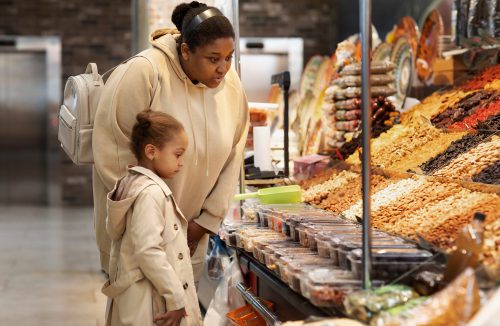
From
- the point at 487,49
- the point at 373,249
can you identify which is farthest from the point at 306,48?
the point at 373,249

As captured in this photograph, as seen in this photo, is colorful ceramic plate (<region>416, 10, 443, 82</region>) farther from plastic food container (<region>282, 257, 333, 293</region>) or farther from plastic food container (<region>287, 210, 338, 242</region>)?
plastic food container (<region>282, 257, 333, 293</region>)

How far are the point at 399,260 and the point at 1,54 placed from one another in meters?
11.7

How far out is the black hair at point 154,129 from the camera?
3.31m

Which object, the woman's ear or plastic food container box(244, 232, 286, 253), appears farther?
plastic food container box(244, 232, 286, 253)

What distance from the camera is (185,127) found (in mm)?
3768

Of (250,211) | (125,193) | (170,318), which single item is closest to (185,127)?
(125,193)

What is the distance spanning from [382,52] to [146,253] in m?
4.28

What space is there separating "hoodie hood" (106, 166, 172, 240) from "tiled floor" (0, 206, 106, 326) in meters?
2.94

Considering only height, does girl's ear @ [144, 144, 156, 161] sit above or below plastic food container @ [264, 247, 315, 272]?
above

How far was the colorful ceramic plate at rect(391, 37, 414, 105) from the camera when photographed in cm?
661

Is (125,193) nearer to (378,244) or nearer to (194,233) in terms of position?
(194,233)

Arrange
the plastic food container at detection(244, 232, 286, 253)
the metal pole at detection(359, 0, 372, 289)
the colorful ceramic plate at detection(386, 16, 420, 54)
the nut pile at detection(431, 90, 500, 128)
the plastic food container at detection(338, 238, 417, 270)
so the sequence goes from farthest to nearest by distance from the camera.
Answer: the colorful ceramic plate at detection(386, 16, 420, 54) < the nut pile at detection(431, 90, 500, 128) < the plastic food container at detection(244, 232, 286, 253) < the plastic food container at detection(338, 238, 417, 270) < the metal pole at detection(359, 0, 372, 289)

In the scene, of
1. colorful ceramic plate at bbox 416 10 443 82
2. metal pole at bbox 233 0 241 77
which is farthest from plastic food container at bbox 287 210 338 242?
colorful ceramic plate at bbox 416 10 443 82

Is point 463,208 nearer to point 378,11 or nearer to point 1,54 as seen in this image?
point 378,11
